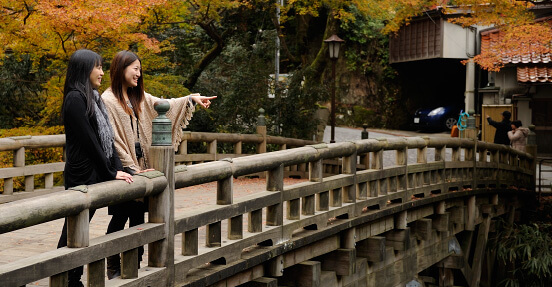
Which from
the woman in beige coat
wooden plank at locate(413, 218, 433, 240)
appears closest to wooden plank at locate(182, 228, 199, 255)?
the woman in beige coat

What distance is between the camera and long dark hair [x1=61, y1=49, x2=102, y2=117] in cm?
510

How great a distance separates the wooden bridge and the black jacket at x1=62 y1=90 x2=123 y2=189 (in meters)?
0.21

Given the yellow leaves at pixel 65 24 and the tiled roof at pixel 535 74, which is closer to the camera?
the yellow leaves at pixel 65 24

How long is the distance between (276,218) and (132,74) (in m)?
2.46

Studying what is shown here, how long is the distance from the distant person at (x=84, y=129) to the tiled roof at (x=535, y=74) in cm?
2031

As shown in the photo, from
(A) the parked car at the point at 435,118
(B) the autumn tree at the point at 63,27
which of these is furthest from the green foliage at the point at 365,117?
(B) the autumn tree at the point at 63,27

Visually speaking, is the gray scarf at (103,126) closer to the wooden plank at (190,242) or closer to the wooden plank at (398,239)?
the wooden plank at (190,242)

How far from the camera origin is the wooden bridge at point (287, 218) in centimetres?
478

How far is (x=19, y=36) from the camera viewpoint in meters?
12.5

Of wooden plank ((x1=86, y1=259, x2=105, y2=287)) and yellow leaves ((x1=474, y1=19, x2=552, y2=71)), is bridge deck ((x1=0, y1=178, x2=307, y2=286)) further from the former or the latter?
yellow leaves ((x1=474, y1=19, x2=552, y2=71))

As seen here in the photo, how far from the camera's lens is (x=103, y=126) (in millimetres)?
5254

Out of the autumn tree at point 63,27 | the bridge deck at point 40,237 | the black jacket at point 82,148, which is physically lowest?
the bridge deck at point 40,237

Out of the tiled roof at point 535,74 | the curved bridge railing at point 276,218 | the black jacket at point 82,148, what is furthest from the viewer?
the tiled roof at point 535,74

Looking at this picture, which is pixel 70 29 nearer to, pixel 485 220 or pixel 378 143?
pixel 378 143
